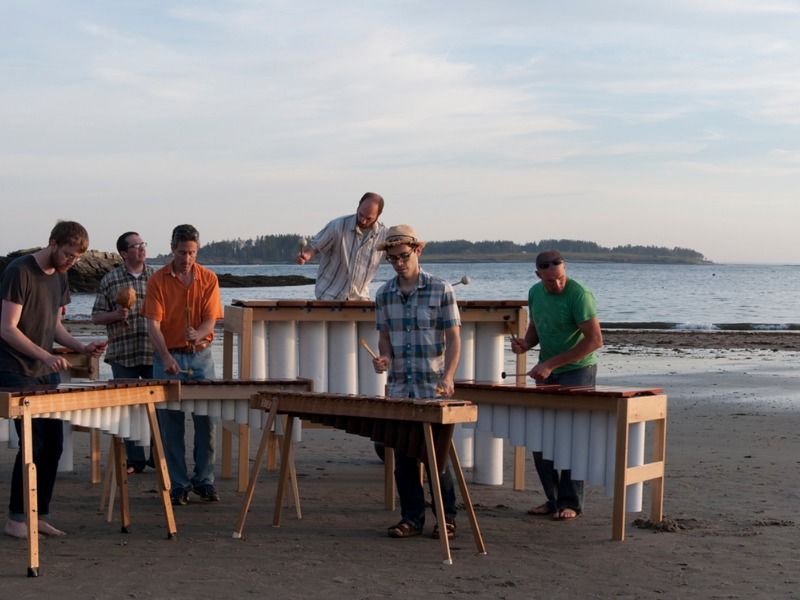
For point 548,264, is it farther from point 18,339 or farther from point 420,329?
point 18,339

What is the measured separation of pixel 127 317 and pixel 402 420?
2.88m

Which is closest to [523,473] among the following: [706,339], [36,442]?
[36,442]

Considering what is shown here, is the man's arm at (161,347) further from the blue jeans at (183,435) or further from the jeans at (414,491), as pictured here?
the jeans at (414,491)

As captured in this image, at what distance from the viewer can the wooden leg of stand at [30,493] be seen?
589cm

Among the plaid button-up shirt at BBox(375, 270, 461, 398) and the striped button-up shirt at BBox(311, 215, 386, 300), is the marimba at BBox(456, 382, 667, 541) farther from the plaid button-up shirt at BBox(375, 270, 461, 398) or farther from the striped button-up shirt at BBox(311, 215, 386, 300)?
the striped button-up shirt at BBox(311, 215, 386, 300)

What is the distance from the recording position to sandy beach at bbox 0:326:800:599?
18.9ft

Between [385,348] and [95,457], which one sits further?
[95,457]

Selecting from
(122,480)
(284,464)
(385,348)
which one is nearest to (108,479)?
(122,480)

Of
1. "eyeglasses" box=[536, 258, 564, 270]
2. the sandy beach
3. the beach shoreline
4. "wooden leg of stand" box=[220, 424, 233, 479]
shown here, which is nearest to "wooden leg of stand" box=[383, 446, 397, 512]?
the sandy beach

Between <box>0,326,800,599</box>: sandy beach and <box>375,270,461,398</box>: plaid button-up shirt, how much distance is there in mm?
929

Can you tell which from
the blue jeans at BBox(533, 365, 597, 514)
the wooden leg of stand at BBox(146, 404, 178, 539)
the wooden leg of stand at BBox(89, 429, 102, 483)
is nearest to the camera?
the wooden leg of stand at BBox(146, 404, 178, 539)

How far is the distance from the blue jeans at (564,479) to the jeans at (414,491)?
900mm

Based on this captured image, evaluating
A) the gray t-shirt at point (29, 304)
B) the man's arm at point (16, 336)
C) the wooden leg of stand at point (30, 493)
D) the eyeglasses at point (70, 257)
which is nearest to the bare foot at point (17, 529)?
the wooden leg of stand at point (30, 493)

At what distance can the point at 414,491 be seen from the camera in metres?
6.88
